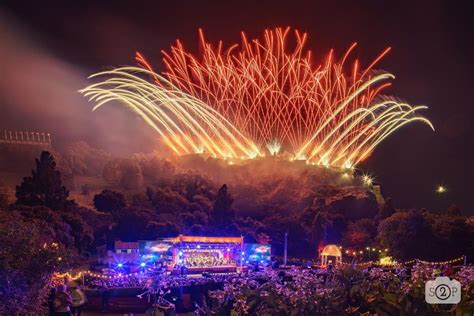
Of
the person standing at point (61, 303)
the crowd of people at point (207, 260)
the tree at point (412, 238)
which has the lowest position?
the person standing at point (61, 303)

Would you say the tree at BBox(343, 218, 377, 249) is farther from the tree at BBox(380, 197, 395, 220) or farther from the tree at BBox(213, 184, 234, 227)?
the tree at BBox(213, 184, 234, 227)

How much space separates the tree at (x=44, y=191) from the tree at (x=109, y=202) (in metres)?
10.8

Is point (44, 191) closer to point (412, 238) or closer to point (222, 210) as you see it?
point (222, 210)

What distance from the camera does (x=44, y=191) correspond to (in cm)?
4747

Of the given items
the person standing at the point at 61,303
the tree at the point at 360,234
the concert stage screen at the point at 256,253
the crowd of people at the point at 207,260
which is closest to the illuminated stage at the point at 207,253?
the crowd of people at the point at 207,260

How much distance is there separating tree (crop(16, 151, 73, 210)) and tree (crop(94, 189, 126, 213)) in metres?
10.8

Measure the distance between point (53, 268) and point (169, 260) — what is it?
945 inches

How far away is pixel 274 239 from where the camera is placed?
5881 cm

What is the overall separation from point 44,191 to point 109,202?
12.5 metres

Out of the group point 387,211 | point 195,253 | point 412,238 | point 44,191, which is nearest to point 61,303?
point 195,253

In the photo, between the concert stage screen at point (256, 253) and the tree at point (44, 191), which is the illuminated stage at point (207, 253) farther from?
the tree at point (44, 191)

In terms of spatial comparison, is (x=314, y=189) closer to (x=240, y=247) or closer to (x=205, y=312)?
(x=240, y=247)

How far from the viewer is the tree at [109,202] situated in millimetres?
58838

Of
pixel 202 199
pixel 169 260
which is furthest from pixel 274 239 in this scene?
pixel 169 260
